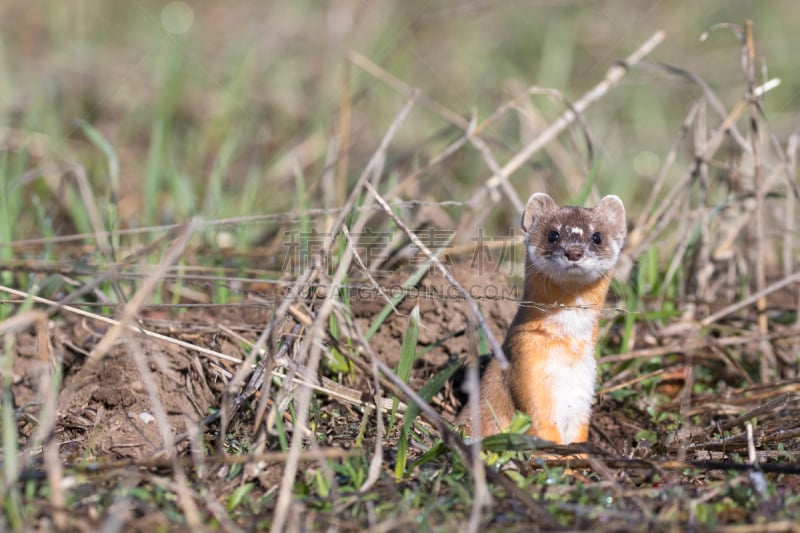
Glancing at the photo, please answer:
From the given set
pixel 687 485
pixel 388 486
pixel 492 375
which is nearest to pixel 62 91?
pixel 492 375

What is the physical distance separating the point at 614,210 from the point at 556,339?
0.92m

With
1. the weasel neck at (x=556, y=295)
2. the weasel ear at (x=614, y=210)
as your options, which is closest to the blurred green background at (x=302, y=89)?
the weasel ear at (x=614, y=210)

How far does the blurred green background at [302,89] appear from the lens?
7285 millimetres

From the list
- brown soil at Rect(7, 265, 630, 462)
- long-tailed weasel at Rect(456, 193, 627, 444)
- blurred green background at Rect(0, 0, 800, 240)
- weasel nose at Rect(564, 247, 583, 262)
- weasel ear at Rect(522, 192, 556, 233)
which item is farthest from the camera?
blurred green background at Rect(0, 0, 800, 240)

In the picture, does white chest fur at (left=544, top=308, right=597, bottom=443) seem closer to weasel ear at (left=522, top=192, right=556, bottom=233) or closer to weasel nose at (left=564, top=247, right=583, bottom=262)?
weasel nose at (left=564, top=247, right=583, bottom=262)

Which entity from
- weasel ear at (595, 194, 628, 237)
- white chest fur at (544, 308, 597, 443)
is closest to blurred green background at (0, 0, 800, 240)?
weasel ear at (595, 194, 628, 237)

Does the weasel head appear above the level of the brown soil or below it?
above

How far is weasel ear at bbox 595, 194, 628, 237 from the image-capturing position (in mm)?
4679

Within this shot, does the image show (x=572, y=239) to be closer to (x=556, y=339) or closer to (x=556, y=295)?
(x=556, y=295)

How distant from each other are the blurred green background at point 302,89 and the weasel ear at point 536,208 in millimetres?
1856

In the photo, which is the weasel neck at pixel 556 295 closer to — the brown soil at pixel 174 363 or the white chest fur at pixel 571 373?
the white chest fur at pixel 571 373

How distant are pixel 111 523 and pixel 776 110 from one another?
9104 millimetres

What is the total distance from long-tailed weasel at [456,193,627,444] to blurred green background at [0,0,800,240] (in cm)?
211

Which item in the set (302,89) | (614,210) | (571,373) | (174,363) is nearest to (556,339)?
(571,373)
